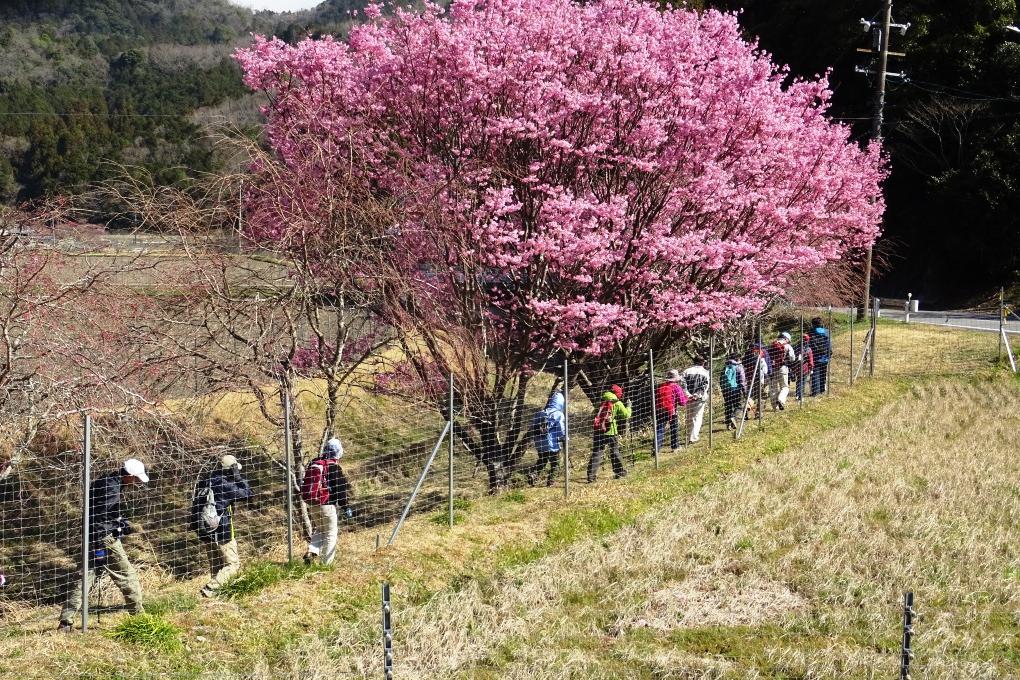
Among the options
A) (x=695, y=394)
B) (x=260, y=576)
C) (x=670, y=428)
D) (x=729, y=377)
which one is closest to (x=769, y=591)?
(x=260, y=576)

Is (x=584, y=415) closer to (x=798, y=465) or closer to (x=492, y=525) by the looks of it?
(x=798, y=465)

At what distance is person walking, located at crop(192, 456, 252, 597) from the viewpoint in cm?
944

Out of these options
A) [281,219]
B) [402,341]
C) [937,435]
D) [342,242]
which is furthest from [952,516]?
[281,219]

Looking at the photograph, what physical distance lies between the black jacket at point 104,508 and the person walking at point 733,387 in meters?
10.6

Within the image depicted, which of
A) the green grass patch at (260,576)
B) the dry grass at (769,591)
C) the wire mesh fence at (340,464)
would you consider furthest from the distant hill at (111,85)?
the dry grass at (769,591)

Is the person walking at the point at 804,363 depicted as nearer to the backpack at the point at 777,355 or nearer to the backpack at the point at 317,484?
the backpack at the point at 777,355

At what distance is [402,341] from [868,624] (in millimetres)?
6535

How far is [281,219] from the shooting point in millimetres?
12555

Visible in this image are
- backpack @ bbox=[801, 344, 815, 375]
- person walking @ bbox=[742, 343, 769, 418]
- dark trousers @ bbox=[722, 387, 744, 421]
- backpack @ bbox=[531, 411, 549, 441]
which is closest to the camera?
backpack @ bbox=[531, 411, 549, 441]

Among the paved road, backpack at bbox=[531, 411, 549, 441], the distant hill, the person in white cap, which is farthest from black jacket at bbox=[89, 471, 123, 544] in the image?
the distant hill

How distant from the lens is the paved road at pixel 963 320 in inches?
1083

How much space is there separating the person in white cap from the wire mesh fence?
2 cm

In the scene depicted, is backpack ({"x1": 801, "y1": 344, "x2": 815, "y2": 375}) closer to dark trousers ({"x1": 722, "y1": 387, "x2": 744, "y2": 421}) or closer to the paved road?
dark trousers ({"x1": 722, "y1": 387, "x2": 744, "y2": 421})

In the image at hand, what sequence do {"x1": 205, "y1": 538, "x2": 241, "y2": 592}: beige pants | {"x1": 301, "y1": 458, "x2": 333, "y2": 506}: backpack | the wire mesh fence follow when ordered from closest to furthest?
1. {"x1": 205, "y1": 538, "x2": 241, "y2": 592}: beige pants
2. the wire mesh fence
3. {"x1": 301, "y1": 458, "x2": 333, "y2": 506}: backpack
